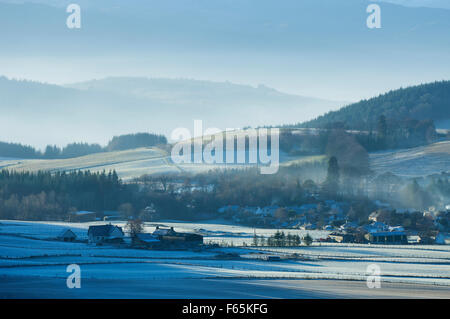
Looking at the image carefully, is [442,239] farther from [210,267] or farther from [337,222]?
[210,267]

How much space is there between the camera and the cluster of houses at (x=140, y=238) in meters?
97.2

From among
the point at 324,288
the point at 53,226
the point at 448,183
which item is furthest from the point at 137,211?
the point at 324,288

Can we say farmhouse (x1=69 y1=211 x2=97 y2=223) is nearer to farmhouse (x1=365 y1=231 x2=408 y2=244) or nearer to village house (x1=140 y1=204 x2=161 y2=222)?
village house (x1=140 y1=204 x2=161 y2=222)

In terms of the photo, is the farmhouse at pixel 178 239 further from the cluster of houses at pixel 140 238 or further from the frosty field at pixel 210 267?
the frosty field at pixel 210 267

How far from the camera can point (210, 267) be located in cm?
7444

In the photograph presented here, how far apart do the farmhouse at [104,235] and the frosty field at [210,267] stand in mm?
4217

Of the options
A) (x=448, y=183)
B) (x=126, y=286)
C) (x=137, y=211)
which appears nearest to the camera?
(x=126, y=286)

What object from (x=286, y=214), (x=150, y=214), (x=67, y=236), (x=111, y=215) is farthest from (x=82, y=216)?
(x=67, y=236)

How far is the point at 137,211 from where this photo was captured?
153375mm

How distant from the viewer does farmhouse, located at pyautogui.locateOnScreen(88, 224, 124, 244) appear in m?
100

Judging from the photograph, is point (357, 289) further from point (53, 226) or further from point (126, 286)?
point (53, 226)

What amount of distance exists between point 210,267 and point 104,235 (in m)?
29.7
